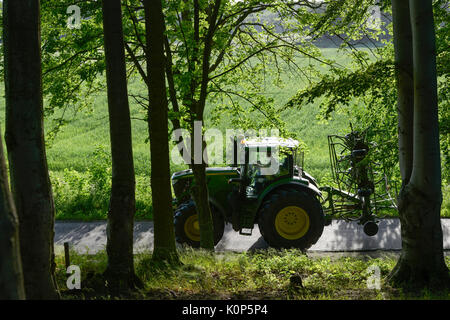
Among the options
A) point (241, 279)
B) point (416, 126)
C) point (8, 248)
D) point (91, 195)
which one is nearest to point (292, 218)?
point (241, 279)

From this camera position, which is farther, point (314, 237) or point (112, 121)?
point (314, 237)

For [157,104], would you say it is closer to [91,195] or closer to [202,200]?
[202,200]

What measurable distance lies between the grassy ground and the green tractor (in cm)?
179

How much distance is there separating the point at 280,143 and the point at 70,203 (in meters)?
7.21

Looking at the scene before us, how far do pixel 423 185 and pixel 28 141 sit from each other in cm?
451

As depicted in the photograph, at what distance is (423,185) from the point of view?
6.10m

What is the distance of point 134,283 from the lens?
20.6 feet

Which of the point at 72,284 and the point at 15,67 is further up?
the point at 15,67

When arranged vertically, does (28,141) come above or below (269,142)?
above

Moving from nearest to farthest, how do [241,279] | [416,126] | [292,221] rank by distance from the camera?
[416,126] → [241,279] → [292,221]

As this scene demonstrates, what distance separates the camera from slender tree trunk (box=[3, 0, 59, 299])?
473 cm
